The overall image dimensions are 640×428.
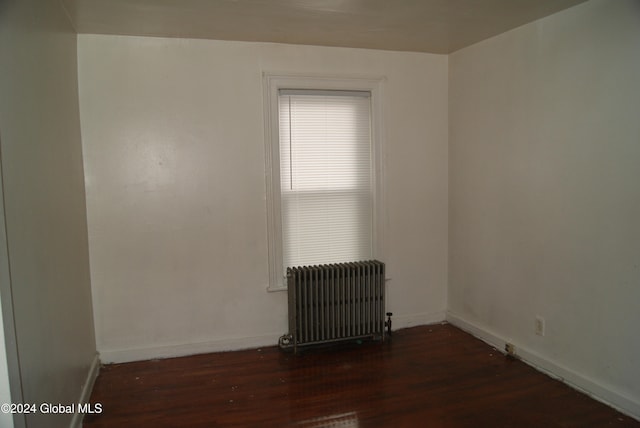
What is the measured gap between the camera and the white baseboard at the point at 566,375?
91.7 inches

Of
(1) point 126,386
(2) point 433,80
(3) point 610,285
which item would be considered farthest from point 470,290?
(1) point 126,386

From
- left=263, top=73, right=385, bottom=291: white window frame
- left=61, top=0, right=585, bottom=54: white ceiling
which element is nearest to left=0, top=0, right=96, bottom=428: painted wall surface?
left=61, top=0, right=585, bottom=54: white ceiling

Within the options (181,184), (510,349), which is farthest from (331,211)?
(510,349)

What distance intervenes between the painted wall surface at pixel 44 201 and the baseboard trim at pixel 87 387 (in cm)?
5

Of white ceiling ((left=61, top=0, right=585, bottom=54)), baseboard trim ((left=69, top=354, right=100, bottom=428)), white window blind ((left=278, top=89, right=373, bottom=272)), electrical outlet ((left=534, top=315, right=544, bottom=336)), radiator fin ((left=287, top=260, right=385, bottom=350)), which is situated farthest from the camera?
white window blind ((left=278, top=89, right=373, bottom=272))

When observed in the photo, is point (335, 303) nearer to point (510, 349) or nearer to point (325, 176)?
point (325, 176)

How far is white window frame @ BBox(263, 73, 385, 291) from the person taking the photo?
3.28 metres

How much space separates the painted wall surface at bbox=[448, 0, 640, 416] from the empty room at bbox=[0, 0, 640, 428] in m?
0.01

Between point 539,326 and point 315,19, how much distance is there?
106 inches

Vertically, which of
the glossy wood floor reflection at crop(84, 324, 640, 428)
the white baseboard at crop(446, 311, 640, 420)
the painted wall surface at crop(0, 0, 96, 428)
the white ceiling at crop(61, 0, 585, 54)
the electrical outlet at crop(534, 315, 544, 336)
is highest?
the white ceiling at crop(61, 0, 585, 54)

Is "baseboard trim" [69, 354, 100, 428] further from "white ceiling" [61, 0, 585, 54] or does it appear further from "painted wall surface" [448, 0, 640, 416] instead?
"painted wall surface" [448, 0, 640, 416]

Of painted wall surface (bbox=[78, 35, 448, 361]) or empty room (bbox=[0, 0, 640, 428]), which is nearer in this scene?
empty room (bbox=[0, 0, 640, 428])

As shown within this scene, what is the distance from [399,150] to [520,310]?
1.64 metres

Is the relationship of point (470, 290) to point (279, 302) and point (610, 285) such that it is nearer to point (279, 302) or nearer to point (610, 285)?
point (610, 285)
